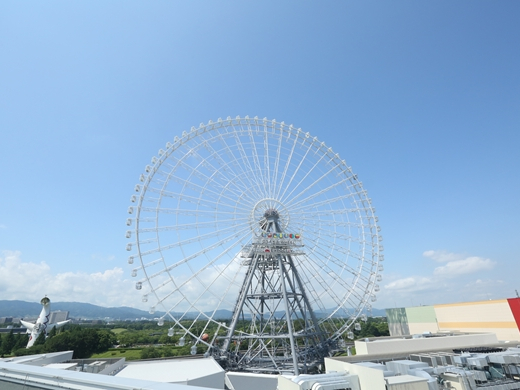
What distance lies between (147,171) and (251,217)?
34.7 feet

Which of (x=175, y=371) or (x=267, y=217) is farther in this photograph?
(x=267, y=217)

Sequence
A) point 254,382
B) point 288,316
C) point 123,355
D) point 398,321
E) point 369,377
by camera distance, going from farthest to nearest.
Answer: point 123,355, point 398,321, point 288,316, point 254,382, point 369,377

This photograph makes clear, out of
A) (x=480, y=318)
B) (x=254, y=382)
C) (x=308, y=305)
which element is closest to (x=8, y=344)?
(x=254, y=382)

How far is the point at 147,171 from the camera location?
27.3 m

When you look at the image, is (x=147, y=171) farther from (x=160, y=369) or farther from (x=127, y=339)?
(x=127, y=339)

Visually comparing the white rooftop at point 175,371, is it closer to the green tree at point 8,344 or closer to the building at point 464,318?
the building at point 464,318

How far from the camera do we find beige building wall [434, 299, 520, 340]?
103 feet

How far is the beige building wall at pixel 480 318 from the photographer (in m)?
31.3

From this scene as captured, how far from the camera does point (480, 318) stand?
34.6 m

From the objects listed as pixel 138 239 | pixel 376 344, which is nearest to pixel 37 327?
pixel 138 239

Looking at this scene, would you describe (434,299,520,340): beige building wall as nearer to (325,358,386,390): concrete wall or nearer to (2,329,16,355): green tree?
(325,358,386,390): concrete wall

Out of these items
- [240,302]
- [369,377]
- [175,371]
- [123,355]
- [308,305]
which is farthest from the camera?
[123,355]

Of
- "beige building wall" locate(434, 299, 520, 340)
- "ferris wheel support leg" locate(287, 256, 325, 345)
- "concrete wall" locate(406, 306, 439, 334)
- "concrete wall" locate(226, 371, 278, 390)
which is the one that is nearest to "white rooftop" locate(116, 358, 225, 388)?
"concrete wall" locate(226, 371, 278, 390)

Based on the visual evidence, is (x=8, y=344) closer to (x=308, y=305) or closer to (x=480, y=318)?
(x=308, y=305)
